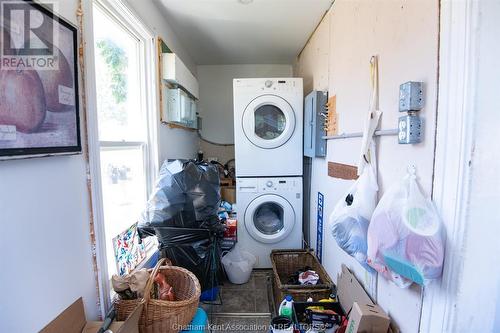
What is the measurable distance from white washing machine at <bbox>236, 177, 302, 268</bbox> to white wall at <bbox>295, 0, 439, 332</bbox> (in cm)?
48

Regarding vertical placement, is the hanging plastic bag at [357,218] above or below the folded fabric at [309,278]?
above

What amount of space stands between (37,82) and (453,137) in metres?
1.41

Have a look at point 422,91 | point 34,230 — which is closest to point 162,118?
point 34,230

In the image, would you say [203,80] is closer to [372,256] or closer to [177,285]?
[177,285]

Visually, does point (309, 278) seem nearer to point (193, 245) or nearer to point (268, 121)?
point (193, 245)

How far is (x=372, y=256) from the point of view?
0.98m

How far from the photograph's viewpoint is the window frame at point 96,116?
1.17m

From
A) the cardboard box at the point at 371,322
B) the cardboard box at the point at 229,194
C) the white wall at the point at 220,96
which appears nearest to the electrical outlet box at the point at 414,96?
the cardboard box at the point at 371,322

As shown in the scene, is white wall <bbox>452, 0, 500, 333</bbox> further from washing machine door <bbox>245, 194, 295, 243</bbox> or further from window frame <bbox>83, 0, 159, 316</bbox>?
washing machine door <bbox>245, 194, 295, 243</bbox>

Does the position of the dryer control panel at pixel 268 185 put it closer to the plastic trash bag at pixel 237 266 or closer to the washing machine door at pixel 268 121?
the washing machine door at pixel 268 121

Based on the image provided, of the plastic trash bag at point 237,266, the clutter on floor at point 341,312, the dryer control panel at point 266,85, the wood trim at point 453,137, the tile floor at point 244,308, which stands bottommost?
the tile floor at point 244,308

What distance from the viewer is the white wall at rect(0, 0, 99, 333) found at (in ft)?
2.59

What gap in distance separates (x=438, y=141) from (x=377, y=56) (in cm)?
63

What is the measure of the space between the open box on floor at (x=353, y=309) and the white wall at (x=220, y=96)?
2480 millimetres
